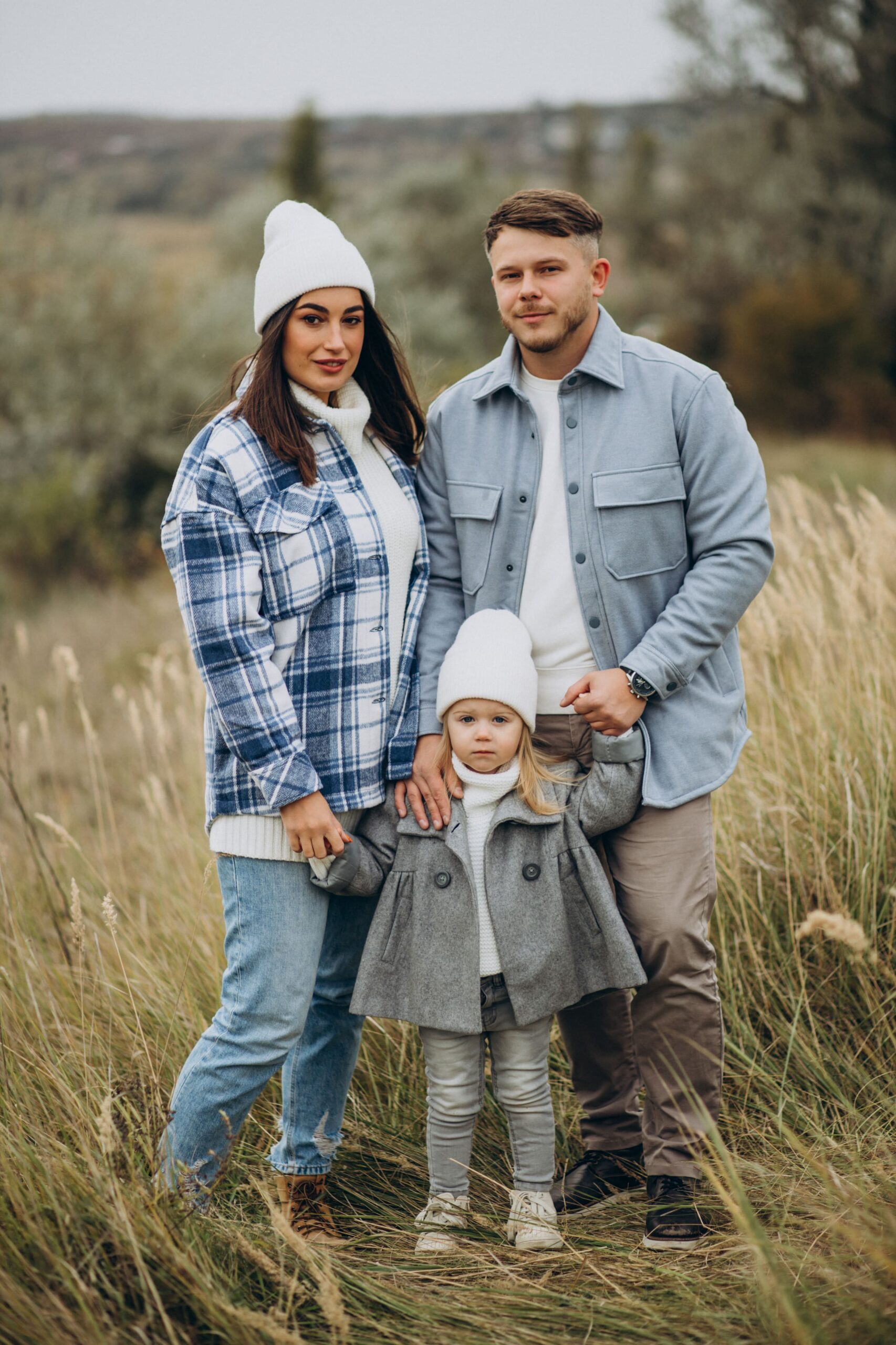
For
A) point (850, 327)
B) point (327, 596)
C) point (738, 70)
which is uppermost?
point (738, 70)

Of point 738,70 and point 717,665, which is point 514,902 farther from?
point 738,70

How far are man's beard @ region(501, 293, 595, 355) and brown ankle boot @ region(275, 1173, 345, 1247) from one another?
80.9 inches

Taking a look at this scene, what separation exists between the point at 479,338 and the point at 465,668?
67.7ft

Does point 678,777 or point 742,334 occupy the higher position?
point 742,334

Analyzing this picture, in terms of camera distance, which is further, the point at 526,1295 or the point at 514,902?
the point at 514,902

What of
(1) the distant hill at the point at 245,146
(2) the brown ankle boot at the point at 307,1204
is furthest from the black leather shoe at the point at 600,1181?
(1) the distant hill at the point at 245,146

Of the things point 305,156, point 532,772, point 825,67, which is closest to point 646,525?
point 532,772

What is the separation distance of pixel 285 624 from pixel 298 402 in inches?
21.3

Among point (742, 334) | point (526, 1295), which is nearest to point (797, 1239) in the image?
point (526, 1295)

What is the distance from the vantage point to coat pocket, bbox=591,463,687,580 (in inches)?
103

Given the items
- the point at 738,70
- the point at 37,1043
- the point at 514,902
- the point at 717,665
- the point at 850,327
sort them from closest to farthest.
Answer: the point at 514,902 → the point at 717,665 → the point at 37,1043 → the point at 850,327 → the point at 738,70

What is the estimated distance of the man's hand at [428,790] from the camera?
259 centimetres

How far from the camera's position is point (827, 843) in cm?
322

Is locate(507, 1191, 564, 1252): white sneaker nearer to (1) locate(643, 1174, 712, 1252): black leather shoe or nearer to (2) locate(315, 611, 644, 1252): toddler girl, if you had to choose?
A: (2) locate(315, 611, 644, 1252): toddler girl
